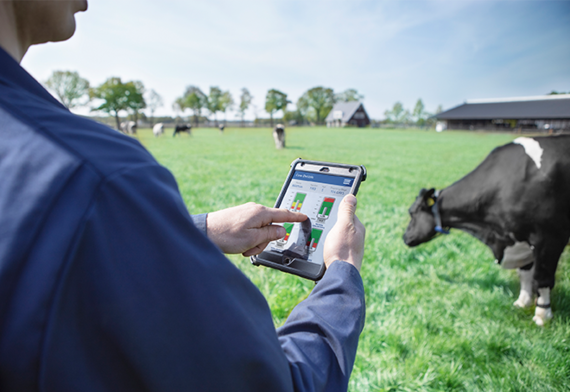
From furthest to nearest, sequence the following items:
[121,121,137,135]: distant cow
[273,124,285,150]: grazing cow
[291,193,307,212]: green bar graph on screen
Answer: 1. [121,121,137,135]: distant cow
2. [273,124,285,150]: grazing cow
3. [291,193,307,212]: green bar graph on screen

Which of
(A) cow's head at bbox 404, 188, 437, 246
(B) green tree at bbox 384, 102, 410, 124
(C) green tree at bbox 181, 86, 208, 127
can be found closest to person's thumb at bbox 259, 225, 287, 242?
(A) cow's head at bbox 404, 188, 437, 246

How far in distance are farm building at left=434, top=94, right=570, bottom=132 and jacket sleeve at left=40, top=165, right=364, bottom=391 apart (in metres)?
67.4

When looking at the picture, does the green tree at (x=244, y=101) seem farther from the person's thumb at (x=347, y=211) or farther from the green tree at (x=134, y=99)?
the person's thumb at (x=347, y=211)

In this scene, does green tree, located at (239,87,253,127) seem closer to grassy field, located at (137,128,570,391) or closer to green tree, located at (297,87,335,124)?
green tree, located at (297,87,335,124)

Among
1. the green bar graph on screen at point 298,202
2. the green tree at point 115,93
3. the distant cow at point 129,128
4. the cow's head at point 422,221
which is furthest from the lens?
the green tree at point 115,93

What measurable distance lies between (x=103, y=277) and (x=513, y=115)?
7365cm

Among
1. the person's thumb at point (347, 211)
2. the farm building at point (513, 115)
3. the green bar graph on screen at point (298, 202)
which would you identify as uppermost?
the farm building at point (513, 115)

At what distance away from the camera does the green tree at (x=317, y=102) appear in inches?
3802

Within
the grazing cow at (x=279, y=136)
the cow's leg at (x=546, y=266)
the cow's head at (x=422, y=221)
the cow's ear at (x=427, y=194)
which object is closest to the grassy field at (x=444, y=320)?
the cow's leg at (x=546, y=266)

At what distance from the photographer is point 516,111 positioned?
60250 millimetres

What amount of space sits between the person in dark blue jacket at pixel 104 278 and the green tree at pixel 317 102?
98.6 metres

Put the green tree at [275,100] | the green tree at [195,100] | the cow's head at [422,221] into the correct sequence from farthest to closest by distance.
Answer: the green tree at [195,100], the green tree at [275,100], the cow's head at [422,221]

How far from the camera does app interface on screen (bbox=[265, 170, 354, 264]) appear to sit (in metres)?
1.47

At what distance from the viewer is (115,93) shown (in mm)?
68000
